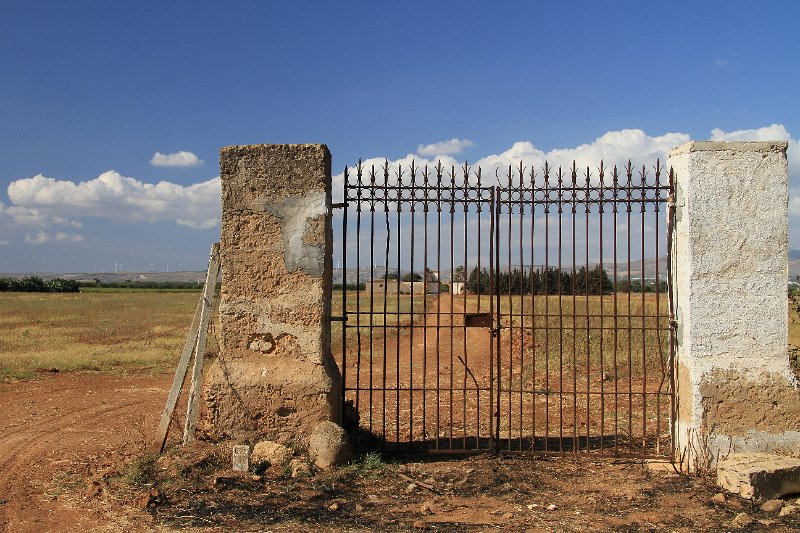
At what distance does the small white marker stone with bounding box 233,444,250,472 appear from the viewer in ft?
19.3

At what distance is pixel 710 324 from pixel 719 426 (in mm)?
933

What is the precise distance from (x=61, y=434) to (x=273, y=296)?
3773 millimetres

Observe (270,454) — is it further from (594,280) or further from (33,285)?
(33,285)

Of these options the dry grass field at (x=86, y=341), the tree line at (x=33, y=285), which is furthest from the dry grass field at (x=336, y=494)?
the tree line at (x=33, y=285)

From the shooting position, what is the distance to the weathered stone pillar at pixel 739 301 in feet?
19.6

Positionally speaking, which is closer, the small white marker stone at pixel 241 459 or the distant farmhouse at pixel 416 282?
the small white marker stone at pixel 241 459

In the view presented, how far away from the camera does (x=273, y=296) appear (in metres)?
6.28

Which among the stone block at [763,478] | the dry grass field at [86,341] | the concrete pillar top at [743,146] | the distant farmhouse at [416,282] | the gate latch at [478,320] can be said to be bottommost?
the dry grass field at [86,341]

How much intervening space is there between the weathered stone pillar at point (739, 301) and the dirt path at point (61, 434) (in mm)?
5298

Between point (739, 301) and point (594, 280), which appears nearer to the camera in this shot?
point (739, 301)

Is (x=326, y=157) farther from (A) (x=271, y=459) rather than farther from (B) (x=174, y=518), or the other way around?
(B) (x=174, y=518)

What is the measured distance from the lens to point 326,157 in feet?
20.6

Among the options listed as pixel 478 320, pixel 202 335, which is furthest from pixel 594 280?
pixel 202 335

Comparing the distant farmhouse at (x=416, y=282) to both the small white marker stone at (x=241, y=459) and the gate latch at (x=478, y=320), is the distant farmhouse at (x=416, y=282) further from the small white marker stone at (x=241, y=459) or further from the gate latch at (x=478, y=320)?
the small white marker stone at (x=241, y=459)
